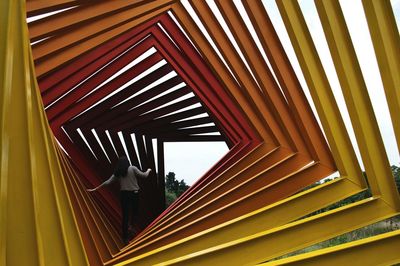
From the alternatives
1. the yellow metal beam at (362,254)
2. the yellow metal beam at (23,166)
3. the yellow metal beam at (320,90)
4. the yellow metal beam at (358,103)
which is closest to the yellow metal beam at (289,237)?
the yellow metal beam at (358,103)

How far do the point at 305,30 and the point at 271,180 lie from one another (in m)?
2.79

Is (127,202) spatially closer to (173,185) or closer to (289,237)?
(289,237)

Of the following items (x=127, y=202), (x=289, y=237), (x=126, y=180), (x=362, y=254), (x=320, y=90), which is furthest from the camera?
(x=127, y=202)

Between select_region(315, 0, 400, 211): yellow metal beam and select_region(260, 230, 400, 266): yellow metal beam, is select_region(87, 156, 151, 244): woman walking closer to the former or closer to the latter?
select_region(315, 0, 400, 211): yellow metal beam

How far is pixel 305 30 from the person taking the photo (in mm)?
4152

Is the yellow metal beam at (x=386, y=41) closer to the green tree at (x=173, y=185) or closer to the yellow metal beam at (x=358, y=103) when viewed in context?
the yellow metal beam at (x=358, y=103)

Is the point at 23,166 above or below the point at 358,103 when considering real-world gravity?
below

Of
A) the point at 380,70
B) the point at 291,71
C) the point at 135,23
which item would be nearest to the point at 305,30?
the point at 380,70

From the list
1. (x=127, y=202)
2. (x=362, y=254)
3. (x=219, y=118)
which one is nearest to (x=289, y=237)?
(x=362, y=254)

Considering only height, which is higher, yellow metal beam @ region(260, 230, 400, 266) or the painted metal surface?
the painted metal surface

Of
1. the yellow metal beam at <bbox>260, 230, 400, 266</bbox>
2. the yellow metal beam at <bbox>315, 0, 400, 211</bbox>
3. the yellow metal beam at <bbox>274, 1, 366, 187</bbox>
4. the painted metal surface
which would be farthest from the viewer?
the yellow metal beam at <bbox>274, 1, 366, 187</bbox>

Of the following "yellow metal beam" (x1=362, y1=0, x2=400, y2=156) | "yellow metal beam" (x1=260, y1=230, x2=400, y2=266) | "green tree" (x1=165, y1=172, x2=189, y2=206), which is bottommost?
"yellow metal beam" (x1=260, y1=230, x2=400, y2=266)

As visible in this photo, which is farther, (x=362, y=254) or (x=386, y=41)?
(x=386, y=41)

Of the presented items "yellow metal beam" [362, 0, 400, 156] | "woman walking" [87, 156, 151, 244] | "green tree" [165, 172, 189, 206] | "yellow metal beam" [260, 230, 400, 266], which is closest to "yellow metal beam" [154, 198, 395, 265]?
"yellow metal beam" [260, 230, 400, 266]
